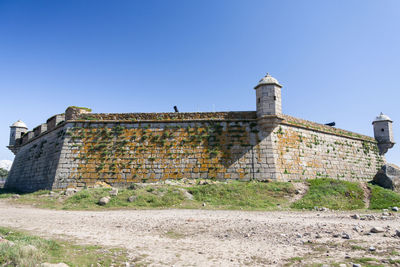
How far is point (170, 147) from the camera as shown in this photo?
20078 millimetres

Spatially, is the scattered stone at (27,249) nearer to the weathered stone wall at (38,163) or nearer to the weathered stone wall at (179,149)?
the weathered stone wall at (179,149)

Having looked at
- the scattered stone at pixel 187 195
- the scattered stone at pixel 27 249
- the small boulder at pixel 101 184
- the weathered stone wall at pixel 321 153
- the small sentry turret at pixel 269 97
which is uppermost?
the small sentry turret at pixel 269 97

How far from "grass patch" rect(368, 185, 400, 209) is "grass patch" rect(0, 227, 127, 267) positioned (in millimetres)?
14953

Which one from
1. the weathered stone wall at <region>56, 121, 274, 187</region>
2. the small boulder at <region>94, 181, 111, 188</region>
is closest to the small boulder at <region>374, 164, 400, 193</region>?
the weathered stone wall at <region>56, 121, 274, 187</region>

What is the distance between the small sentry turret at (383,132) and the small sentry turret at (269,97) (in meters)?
19.4

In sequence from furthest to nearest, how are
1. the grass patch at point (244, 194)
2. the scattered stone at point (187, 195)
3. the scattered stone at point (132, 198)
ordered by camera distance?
the scattered stone at point (187, 195), the grass patch at point (244, 194), the scattered stone at point (132, 198)

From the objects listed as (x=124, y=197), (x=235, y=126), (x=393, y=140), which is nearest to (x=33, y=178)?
(x=124, y=197)

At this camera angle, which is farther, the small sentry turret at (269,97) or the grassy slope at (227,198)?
the small sentry turret at (269,97)

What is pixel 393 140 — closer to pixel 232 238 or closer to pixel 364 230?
pixel 364 230

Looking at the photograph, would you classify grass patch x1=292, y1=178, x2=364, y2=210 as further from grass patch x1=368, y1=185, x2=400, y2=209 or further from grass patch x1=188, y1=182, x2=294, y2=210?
grass patch x1=188, y1=182, x2=294, y2=210

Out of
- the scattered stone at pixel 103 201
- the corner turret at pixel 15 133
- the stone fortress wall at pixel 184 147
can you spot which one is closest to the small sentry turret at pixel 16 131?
the corner turret at pixel 15 133

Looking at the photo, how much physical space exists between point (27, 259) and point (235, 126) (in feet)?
56.6

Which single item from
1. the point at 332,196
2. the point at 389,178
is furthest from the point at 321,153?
the point at 332,196

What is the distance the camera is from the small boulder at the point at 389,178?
19.1m
